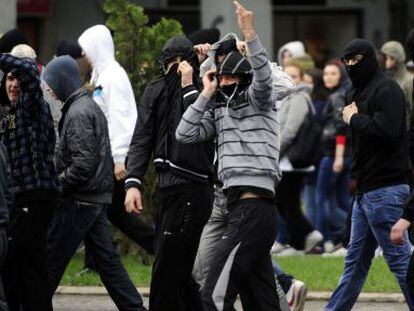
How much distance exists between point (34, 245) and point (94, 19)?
1678cm

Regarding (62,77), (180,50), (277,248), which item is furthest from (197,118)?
(277,248)

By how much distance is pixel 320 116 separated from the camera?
14570 millimetres

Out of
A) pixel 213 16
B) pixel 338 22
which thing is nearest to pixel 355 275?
pixel 213 16

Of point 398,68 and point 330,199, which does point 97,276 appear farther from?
point 398,68

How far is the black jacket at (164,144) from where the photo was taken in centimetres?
875

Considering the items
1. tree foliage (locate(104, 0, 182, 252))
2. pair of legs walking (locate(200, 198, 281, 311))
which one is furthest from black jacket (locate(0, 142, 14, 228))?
tree foliage (locate(104, 0, 182, 252))

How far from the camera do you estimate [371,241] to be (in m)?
9.48

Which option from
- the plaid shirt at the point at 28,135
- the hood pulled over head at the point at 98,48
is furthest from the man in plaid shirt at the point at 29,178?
the hood pulled over head at the point at 98,48

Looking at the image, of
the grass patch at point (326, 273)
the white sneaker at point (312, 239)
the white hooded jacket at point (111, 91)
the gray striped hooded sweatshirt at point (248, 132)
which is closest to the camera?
the gray striped hooded sweatshirt at point (248, 132)

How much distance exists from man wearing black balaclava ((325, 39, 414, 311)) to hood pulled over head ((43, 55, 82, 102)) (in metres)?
1.87

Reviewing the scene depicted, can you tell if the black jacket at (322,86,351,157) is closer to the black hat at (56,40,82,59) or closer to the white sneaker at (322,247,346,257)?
the white sneaker at (322,247,346,257)

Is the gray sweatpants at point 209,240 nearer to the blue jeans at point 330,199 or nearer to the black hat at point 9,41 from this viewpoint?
the black hat at point 9,41

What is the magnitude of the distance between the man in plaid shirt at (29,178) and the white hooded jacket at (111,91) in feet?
5.98

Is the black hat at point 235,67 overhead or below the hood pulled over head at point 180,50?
below
